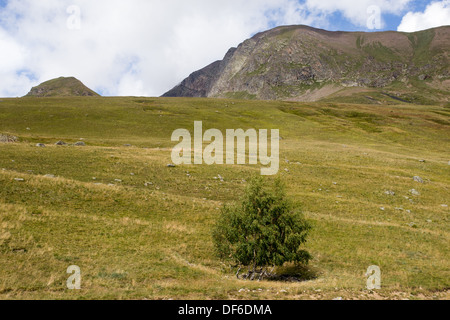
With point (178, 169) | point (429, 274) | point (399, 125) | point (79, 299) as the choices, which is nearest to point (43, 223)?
point (79, 299)

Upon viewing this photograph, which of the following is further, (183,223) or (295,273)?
(183,223)

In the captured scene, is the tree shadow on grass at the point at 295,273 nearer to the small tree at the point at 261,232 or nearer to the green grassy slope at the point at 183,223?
the green grassy slope at the point at 183,223

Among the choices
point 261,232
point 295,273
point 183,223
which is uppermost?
point 261,232

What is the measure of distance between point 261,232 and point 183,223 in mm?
9814

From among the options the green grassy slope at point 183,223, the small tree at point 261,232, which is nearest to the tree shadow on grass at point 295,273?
the green grassy slope at point 183,223

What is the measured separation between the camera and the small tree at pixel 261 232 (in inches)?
741

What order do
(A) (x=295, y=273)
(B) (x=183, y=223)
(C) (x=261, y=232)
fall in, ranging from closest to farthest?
(C) (x=261, y=232) → (A) (x=295, y=273) → (B) (x=183, y=223)

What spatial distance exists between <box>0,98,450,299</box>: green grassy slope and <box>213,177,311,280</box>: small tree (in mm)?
1952

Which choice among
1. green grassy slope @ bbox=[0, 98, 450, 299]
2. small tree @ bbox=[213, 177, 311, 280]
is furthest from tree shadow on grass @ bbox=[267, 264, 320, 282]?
small tree @ bbox=[213, 177, 311, 280]

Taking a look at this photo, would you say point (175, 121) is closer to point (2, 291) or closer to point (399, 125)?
point (2, 291)

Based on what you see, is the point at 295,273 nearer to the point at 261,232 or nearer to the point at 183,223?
the point at 261,232

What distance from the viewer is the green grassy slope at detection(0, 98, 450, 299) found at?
14.8 m

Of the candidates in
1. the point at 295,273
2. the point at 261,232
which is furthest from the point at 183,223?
the point at 295,273

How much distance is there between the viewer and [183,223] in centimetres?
2639
